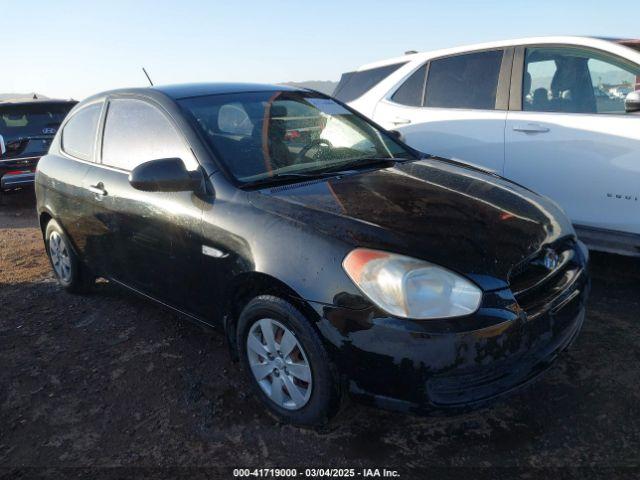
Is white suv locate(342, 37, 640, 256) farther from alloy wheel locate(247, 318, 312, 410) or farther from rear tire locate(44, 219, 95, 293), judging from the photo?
rear tire locate(44, 219, 95, 293)

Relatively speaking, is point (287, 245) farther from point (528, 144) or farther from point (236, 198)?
point (528, 144)

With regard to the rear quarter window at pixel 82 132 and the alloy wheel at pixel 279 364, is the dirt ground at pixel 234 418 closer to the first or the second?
the alloy wheel at pixel 279 364

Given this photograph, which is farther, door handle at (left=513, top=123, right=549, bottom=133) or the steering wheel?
door handle at (left=513, top=123, right=549, bottom=133)

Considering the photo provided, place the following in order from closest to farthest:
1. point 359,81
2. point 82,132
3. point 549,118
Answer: point 82,132, point 549,118, point 359,81

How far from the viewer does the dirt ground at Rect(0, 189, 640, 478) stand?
7.72 feet

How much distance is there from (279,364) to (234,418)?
409 millimetres

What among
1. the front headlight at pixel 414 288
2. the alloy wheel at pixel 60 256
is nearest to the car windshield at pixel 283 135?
the front headlight at pixel 414 288

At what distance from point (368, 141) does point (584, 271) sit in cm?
159

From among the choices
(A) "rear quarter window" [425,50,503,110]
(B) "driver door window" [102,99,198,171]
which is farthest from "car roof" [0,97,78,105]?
(A) "rear quarter window" [425,50,503,110]

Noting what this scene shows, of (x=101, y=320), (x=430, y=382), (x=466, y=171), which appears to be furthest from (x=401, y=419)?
(x=101, y=320)

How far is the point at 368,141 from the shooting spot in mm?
3643

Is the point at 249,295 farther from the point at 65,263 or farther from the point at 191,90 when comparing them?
the point at 65,263

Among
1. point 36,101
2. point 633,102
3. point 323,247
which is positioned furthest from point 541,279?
point 36,101

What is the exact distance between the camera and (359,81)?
19.7 feet
